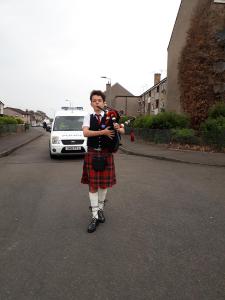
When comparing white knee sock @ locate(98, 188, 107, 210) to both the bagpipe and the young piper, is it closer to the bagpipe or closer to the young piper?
the young piper

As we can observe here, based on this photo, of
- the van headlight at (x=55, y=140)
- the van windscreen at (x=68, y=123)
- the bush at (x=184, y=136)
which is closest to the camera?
the van headlight at (x=55, y=140)

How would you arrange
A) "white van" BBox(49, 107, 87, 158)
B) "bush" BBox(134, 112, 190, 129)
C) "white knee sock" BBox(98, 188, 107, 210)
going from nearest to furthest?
"white knee sock" BBox(98, 188, 107, 210)
"white van" BBox(49, 107, 87, 158)
"bush" BBox(134, 112, 190, 129)

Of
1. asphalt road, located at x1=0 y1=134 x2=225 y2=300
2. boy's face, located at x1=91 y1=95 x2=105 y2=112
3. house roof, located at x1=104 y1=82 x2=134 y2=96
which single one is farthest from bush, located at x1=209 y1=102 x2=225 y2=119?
house roof, located at x1=104 y1=82 x2=134 y2=96

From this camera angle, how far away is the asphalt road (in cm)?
300

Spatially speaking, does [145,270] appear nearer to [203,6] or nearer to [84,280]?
[84,280]

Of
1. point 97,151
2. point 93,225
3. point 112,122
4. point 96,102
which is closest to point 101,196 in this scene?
point 93,225

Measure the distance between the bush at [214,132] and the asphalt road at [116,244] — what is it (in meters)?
8.47

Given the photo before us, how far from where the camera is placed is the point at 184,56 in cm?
2422

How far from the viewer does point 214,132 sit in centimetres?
1578

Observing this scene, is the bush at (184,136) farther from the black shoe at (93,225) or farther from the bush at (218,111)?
the black shoe at (93,225)

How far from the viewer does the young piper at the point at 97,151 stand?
179 inches

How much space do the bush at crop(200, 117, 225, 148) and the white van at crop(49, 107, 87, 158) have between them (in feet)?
20.6

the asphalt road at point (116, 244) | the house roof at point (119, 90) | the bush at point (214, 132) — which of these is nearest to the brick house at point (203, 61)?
the bush at point (214, 132)

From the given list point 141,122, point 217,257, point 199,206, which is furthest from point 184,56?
point 217,257
